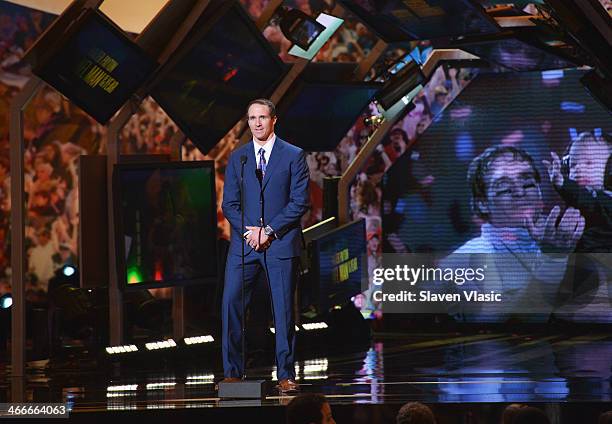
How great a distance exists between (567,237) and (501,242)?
0.68 meters

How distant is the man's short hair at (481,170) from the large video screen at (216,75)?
3814 mm

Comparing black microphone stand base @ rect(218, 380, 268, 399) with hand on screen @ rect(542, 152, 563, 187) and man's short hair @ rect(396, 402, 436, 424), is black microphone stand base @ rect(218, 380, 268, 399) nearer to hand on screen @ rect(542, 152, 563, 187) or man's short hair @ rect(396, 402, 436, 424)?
man's short hair @ rect(396, 402, 436, 424)

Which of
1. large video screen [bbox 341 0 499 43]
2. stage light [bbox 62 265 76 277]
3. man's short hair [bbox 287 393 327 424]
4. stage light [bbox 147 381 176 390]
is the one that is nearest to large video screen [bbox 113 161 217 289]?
stage light [bbox 147 381 176 390]

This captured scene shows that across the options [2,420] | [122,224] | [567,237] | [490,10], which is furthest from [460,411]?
[567,237]

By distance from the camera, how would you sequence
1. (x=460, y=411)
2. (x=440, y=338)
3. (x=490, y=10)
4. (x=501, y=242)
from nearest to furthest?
(x=460, y=411), (x=490, y=10), (x=440, y=338), (x=501, y=242)

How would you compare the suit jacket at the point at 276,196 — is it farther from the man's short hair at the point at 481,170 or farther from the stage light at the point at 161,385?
the man's short hair at the point at 481,170

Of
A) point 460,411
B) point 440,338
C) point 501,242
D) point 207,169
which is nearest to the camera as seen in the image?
point 460,411

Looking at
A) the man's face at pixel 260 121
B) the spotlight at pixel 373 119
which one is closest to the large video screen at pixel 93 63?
the man's face at pixel 260 121

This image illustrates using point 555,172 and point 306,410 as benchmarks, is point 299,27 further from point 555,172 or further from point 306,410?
point 306,410

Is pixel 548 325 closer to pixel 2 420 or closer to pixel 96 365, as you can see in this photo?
pixel 96 365

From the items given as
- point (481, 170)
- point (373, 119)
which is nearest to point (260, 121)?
point (373, 119)

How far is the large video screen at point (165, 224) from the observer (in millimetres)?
7984

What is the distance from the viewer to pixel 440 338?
1152 centimetres

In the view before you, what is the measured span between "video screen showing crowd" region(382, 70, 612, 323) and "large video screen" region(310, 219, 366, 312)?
2.15 metres
